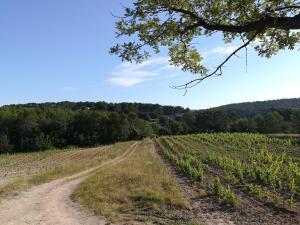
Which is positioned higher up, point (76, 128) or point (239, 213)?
point (76, 128)

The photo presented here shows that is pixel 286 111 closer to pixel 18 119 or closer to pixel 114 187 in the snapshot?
pixel 18 119

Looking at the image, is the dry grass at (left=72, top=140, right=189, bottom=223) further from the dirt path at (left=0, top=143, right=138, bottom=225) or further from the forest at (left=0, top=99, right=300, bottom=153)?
the forest at (left=0, top=99, right=300, bottom=153)

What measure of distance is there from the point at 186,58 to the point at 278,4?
199 cm

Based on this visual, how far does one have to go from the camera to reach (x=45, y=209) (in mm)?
16062

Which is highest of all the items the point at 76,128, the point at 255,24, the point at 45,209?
the point at 255,24

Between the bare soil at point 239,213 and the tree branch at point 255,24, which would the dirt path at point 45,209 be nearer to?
the bare soil at point 239,213

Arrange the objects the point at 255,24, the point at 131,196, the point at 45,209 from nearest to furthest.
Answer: the point at 255,24, the point at 45,209, the point at 131,196

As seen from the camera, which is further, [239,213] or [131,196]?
[131,196]

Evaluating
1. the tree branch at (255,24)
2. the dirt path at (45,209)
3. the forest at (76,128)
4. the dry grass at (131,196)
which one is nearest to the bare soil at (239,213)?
the dry grass at (131,196)

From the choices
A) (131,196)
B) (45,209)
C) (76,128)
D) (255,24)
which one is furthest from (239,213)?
(76,128)

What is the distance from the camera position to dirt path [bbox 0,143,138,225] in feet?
45.3

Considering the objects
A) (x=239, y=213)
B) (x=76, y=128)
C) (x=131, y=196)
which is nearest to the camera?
(x=239, y=213)

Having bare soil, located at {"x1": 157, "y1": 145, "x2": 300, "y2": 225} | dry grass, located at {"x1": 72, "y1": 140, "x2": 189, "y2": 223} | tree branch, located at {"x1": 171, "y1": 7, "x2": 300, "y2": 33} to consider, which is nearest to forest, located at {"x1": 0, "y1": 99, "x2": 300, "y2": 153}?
dry grass, located at {"x1": 72, "y1": 140, "x2": 189, "y2": 223}

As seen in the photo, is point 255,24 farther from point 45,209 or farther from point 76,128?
point 76,128
